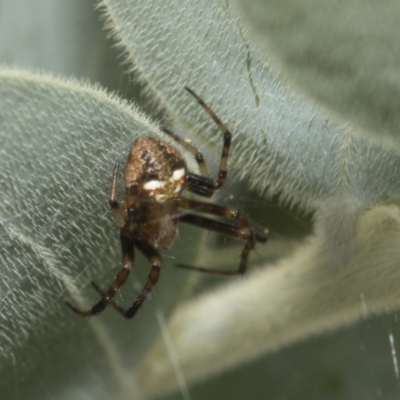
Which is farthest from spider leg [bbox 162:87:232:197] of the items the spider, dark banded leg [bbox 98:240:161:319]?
dark banded leg [bbox 98:240:161:319]

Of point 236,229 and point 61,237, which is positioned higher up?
point 61,237

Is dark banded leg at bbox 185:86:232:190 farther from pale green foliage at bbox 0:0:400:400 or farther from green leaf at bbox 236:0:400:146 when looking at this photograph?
green leaf at bbox 236:0:400:146

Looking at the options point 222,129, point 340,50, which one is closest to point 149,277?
point 222,129

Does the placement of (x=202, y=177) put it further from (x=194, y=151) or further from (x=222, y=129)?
(x=222, y=129)

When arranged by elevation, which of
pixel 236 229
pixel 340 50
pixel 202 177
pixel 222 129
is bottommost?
pixel 236 229

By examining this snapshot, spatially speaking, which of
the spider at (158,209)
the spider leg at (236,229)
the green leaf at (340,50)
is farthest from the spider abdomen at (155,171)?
the green leaf at (340,50)

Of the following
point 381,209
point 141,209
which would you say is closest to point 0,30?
point 141,209
